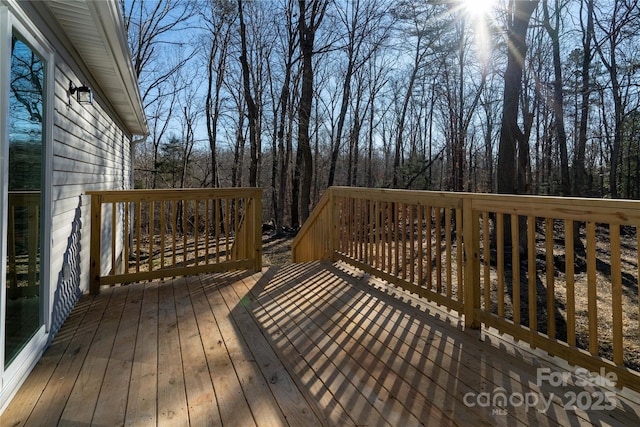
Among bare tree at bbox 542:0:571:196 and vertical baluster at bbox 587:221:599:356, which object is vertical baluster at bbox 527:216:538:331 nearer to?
vertical baluster at bbox 587:221:599:356

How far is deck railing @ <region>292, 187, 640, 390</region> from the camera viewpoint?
6.04 ft

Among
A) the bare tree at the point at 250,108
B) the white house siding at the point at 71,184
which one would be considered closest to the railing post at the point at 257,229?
the white house siding at the point at 71,184

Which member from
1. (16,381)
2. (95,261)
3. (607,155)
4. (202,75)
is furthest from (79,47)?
(607,155)

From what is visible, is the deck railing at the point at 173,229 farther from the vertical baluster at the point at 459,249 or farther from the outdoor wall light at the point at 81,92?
the vertical baluster at the point at 459,249

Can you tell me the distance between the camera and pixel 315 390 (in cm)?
186

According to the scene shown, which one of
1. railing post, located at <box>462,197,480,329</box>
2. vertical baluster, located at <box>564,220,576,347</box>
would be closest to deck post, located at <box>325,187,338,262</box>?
railing post, located at <box>462,197,480,329</box>

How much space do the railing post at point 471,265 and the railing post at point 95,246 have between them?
11.0 feet

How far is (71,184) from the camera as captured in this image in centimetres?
316

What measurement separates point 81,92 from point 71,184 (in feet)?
3.12

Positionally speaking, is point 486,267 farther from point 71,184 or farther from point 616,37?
point 616,37

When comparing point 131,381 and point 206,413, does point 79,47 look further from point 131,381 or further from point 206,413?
point 206,413

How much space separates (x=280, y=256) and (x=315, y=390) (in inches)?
294

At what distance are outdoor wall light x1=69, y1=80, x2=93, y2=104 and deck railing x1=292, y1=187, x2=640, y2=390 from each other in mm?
2857

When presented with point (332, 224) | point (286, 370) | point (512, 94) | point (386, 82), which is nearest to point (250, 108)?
point (386, 82)
